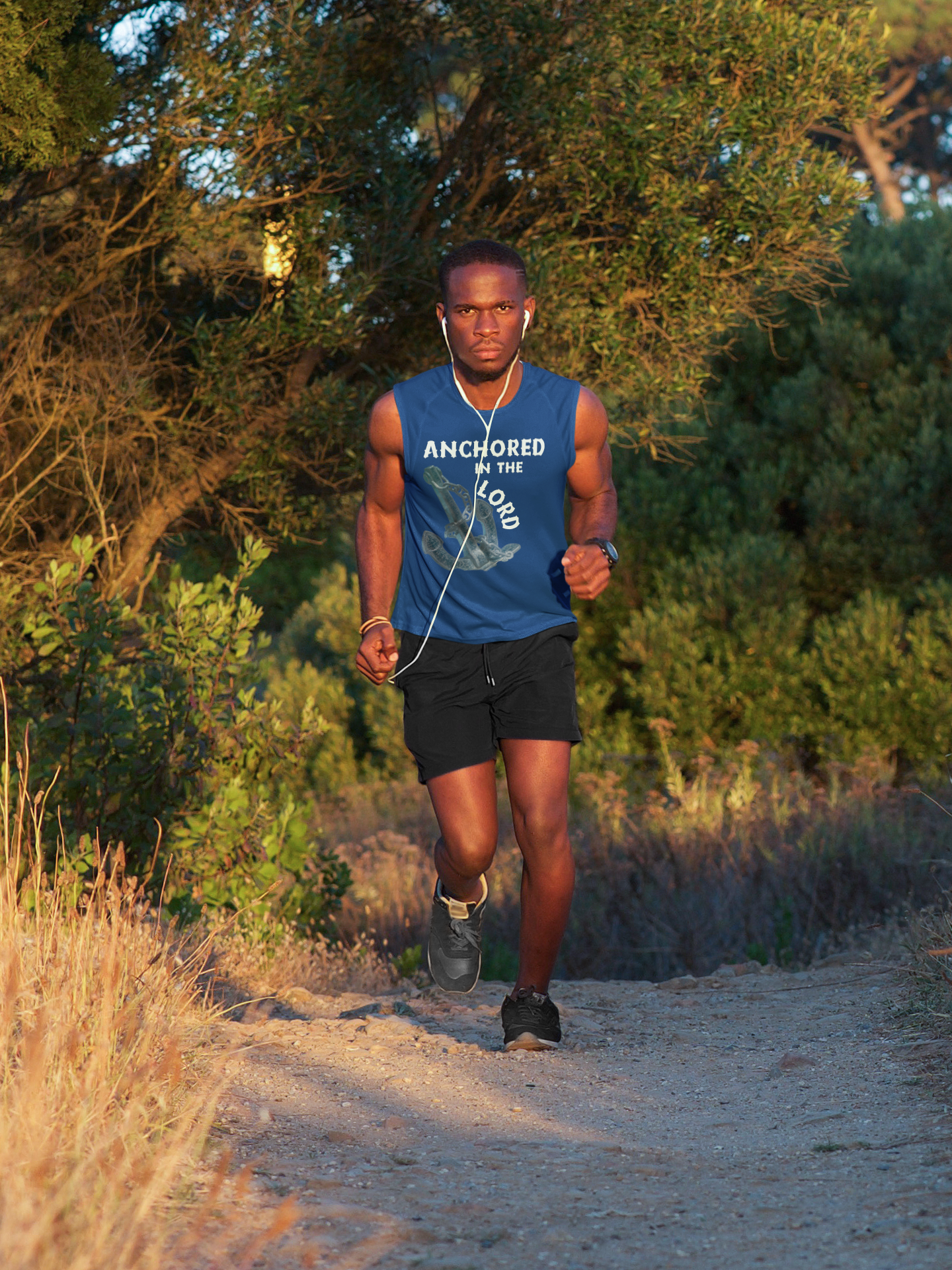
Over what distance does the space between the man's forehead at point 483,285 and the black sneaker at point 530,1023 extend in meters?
2.05

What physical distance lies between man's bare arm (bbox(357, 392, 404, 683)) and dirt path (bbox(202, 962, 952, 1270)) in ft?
3.86

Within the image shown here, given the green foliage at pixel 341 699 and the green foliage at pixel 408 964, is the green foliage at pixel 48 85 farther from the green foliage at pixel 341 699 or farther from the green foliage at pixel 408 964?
the green foliage at pixel 341 699

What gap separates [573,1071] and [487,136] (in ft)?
14.6

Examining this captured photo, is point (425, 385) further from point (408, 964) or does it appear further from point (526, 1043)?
point (408, 964)

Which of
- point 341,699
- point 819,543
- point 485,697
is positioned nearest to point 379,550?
point 485,697

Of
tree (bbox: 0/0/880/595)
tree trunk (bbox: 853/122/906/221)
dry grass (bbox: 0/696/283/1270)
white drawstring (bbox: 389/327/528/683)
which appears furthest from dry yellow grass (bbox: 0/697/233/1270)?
tree trunk (bbox: 853/122/906/221)

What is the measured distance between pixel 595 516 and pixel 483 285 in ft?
2.48

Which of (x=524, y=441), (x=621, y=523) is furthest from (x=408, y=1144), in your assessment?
(x=621, y=523)

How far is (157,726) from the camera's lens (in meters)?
5.63

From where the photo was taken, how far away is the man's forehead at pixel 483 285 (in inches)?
158

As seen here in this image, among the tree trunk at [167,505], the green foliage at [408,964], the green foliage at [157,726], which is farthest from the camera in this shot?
the tree trunk at [167,505]

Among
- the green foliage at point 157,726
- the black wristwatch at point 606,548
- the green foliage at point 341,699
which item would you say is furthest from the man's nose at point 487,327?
the green foliage at point 341,699

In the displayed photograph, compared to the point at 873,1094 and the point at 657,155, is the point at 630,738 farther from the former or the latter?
the point at 873,1094

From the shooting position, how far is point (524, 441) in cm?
400
